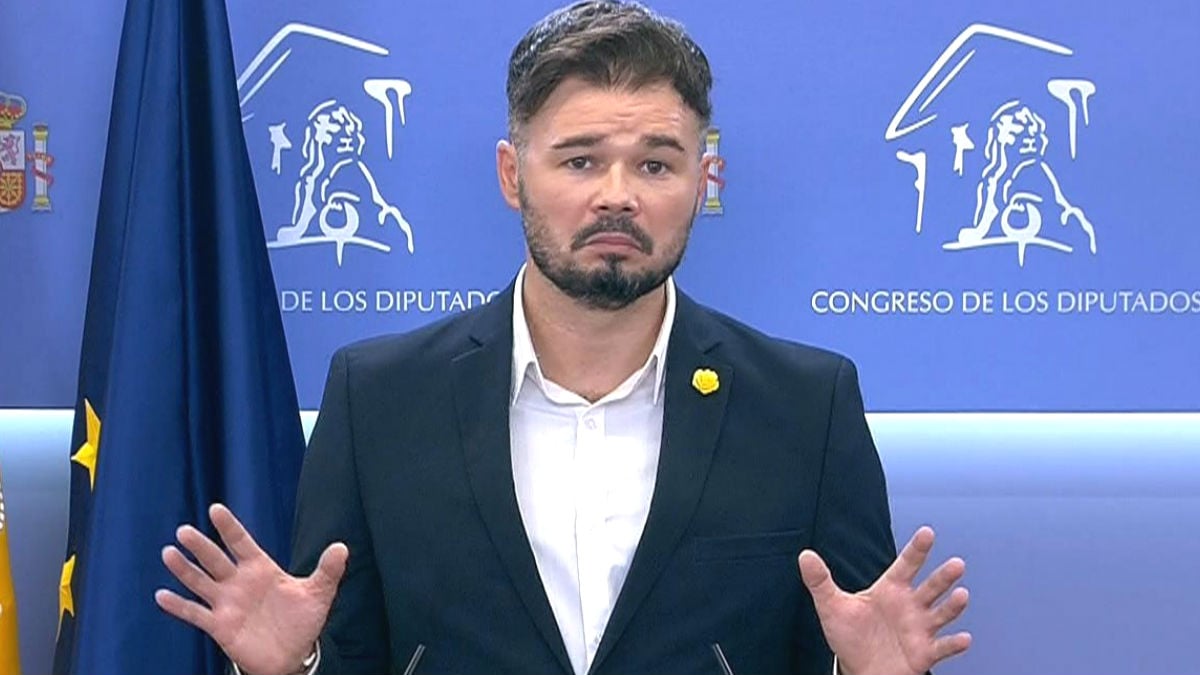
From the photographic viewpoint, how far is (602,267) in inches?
87.6

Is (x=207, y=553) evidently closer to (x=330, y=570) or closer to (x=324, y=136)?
(x=330, y=570)

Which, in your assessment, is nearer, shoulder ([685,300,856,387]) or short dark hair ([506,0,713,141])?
short dark hair ([506,0,713,141])

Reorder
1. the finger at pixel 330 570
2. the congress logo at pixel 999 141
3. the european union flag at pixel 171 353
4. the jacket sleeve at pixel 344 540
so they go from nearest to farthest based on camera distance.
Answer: the finger at pixel 330 570 < the jacket sleeve at pixel 344 540 < the european union flag at pixel 171 353 < the congress logo at pixel 999 141

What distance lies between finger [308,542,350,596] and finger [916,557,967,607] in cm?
78

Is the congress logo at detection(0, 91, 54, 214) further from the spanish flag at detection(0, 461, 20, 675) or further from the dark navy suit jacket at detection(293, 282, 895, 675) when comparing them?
the dark navy suit jacket at detection(293, 282, 895, 675)

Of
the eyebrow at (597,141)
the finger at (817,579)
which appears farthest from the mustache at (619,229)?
the finger at (817,579)

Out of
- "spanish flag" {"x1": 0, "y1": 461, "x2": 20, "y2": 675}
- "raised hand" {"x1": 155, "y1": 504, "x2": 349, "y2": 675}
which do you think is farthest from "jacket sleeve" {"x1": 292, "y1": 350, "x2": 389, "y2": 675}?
"spanish flag" {"x1": 0, "y1": 461, "x2": 20, "y2": 675}

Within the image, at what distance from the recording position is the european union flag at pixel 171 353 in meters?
2.91

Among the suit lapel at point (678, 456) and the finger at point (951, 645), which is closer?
the finger at point (951, 645)

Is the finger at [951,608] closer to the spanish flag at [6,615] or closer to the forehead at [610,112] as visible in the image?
the forehead at [610,112]

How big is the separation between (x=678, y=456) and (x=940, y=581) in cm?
44

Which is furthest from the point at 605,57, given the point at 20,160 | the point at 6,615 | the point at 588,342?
the point at 6,615

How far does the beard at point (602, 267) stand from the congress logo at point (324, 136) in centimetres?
95

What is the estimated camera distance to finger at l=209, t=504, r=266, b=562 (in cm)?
202
